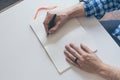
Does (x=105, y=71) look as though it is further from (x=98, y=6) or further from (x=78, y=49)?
(x=98, y=6)

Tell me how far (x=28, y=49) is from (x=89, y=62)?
280 mm

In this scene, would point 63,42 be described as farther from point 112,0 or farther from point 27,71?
point 112,0

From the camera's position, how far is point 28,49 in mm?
1068

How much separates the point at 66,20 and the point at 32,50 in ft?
0.74

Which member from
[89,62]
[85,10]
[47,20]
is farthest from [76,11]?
[89,62]

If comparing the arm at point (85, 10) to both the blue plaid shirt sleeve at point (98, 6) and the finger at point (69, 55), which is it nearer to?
the blue plaid shirt sleeve at point (98, 6)

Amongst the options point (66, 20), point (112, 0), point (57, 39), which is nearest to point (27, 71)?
point (57, 39)

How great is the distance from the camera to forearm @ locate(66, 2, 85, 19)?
3.78 ft

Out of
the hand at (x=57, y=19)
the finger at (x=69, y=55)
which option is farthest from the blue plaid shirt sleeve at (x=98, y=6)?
the finger at (x=69, y=55)

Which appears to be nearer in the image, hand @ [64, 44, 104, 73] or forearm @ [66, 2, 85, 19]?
hand @ [64, 44, 104, 73]

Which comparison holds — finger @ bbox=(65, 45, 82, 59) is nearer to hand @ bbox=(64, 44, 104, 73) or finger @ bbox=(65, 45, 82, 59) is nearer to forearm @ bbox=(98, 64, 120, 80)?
hand @ bbox=(64, 44, 104, 73)

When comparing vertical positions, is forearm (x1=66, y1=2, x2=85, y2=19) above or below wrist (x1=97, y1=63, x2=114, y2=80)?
above

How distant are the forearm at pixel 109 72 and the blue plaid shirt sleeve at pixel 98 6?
0.30 meters

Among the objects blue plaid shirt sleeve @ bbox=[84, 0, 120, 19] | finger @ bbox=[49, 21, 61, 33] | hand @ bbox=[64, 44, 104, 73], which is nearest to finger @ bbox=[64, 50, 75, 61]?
hand @ bbox=[64, 44, 104, 73]
